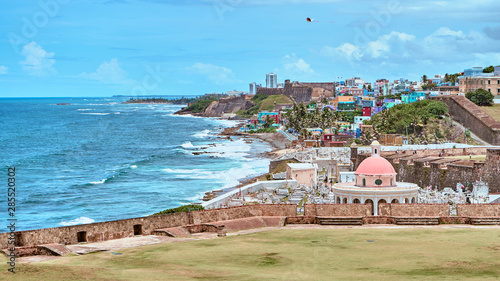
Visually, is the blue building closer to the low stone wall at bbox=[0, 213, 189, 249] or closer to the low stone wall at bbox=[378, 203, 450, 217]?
the low stone wall at bbox=[378, 203, 450, 217]

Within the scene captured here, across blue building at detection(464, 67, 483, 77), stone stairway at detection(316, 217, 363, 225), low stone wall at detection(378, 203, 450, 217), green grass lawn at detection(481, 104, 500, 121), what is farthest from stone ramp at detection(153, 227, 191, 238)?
blue building at detection(464, 67, 483, 77)

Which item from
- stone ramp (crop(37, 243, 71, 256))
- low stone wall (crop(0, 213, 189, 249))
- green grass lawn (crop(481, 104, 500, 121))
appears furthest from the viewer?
green grass lawn (crop(481, 104, 500, 121))

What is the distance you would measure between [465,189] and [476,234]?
2101 cm

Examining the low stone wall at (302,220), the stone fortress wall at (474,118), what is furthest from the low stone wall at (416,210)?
the stone fortress wall at (474,118)

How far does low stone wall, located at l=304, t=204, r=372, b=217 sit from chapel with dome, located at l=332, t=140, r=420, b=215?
446 centimetres

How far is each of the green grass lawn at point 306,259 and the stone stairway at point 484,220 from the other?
4.11 feet

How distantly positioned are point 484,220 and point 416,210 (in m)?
2.38

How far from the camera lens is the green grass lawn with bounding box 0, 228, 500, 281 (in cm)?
1642

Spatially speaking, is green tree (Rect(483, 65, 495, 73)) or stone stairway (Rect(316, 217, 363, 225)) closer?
stone stairway (Rect(316, 217, 363, 225))

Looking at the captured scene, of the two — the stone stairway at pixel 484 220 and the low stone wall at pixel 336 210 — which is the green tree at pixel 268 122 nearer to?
the low stone wall at pixel 336 210

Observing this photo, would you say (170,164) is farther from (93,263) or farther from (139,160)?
(93,263)

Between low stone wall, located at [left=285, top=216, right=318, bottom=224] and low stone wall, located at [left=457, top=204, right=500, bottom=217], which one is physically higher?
low stone wall, located at [left=457, top=204, right=500, bottom=217]

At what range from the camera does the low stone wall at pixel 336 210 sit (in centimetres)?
2614

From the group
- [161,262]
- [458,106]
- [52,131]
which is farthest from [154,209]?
[52,131]
